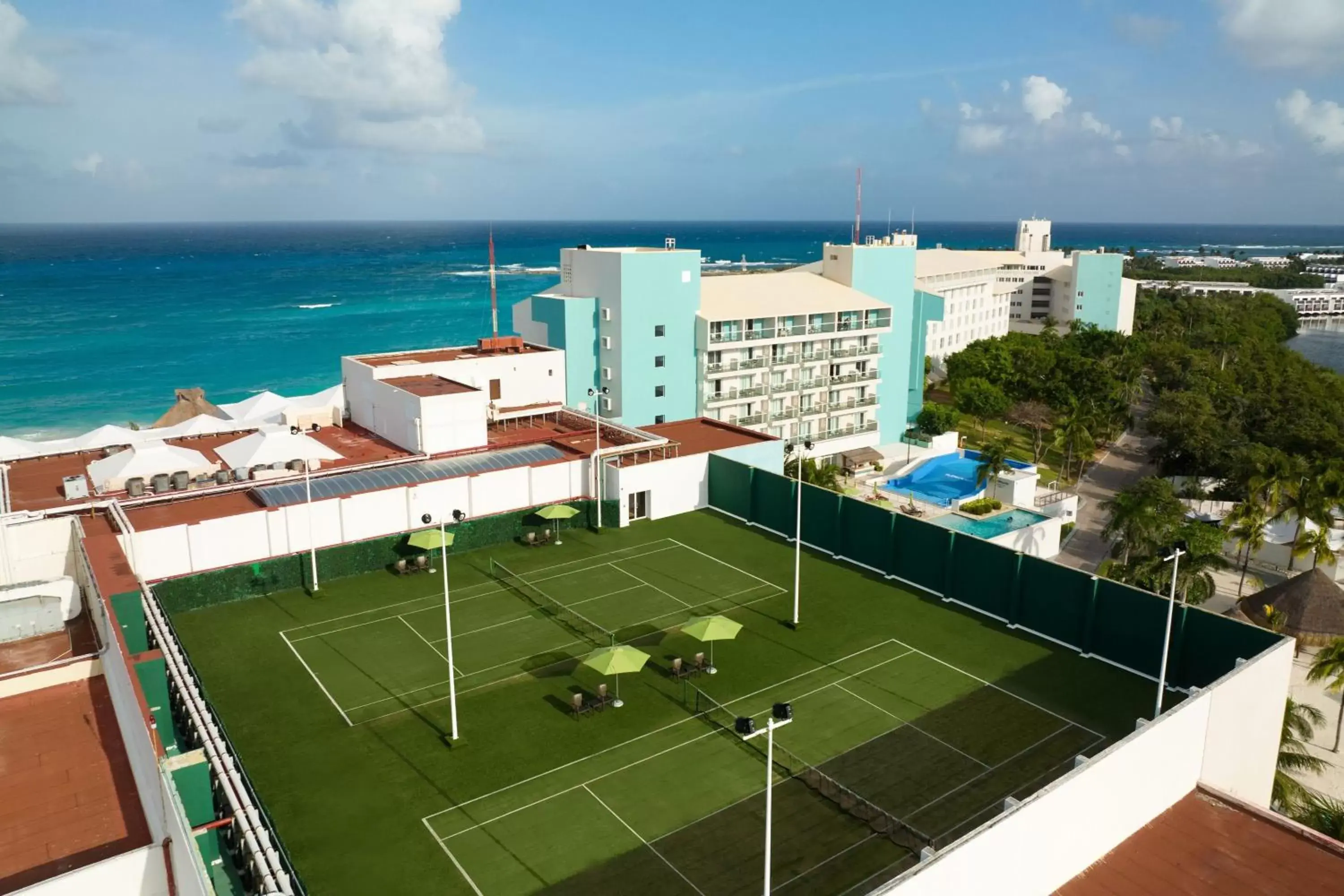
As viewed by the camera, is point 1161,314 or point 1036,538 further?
point 1161,314

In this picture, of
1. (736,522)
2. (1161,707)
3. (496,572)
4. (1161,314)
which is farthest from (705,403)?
(1161,314)

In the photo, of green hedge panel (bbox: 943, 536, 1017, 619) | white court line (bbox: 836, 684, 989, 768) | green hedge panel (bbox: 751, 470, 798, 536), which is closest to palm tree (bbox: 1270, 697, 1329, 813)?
white court line (bbox: 836, 684, 989, 768)

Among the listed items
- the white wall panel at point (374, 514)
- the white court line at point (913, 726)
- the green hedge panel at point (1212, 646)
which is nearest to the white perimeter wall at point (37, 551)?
the white wall panel at point (374, 514)

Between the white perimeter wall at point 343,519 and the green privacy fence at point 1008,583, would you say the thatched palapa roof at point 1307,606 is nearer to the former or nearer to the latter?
the green privacy fence at point 1008,583

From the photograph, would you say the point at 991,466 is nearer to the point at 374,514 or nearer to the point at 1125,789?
the point at 374,514

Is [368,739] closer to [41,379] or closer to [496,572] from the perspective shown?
[496,572]

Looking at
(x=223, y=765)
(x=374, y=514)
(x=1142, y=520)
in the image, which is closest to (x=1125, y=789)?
(x=223, y=765)
